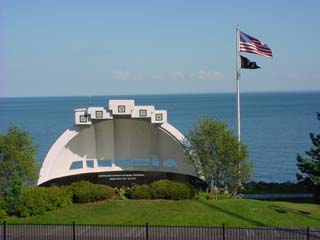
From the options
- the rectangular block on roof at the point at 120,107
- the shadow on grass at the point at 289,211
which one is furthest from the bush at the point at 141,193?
the shadow on grass at the point at 289,211

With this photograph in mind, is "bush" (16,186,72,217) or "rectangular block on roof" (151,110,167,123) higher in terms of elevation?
"rectangular block on roof" (151,110,167,123)

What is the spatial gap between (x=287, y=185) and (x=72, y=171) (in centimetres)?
1363

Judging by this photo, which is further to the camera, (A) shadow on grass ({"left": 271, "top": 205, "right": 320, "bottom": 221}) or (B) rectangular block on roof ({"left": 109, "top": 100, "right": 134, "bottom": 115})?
(B) rectangular block on roof ({"left": 109, "top": 100, "right": 134, "bottom": 115})

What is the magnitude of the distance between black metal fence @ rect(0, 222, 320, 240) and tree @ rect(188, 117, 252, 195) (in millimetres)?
7253

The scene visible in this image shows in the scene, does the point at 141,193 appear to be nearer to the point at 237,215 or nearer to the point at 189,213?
the point at 189,213

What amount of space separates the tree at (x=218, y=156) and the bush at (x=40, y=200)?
7.08 metres

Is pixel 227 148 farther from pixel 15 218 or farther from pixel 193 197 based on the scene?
pixel 15 218

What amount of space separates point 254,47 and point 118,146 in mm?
10016

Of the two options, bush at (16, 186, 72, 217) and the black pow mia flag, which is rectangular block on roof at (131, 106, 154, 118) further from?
the black pow mia flag

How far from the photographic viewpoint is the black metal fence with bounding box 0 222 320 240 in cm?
1950

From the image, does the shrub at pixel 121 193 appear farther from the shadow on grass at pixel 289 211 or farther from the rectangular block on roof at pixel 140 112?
the shadow on grass at pixel 289 211

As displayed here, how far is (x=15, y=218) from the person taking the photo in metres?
24.0

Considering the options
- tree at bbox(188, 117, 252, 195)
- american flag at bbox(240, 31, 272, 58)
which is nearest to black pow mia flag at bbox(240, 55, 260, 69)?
american flag at bbox(240, 31, 272, 58)

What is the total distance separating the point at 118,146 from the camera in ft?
107
